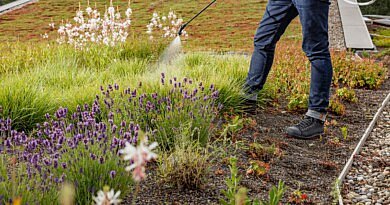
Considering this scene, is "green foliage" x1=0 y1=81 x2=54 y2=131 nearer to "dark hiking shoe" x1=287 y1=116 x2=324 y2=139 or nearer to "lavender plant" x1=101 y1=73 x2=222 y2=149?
"lavender plant" x1=101 y1=73 x2=222 y2=149

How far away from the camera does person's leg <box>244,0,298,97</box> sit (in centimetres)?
420

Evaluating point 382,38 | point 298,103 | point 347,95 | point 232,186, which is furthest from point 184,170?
point 382,38

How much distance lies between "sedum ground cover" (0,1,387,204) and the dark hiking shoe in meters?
0.50

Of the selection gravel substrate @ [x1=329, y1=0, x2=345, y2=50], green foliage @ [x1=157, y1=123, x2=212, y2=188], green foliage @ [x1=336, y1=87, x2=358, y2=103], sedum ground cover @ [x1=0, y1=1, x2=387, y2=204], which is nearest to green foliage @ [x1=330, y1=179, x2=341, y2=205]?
sedum ground cover @ [x1=0, y1=1, x2=387, y2=204]

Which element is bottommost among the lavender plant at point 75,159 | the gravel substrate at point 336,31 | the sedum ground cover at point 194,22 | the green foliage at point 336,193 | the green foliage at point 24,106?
the sedum ground cover at point 194,22

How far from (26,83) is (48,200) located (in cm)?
211

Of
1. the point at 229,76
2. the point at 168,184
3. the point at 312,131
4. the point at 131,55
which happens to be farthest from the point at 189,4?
the point at 168,184

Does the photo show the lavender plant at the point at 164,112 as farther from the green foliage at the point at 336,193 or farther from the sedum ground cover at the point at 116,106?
the green foliage at the point at 336,193

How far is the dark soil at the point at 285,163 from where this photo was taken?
305 cm

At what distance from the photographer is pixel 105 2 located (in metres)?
15.2

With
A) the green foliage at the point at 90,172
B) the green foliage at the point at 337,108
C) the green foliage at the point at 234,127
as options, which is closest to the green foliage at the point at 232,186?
the green foliage at the point at 90,172

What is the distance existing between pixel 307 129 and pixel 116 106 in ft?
4.76

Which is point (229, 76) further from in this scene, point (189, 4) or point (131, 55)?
point (189, 4)

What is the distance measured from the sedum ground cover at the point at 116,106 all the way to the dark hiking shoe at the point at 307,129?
19.6 inches
